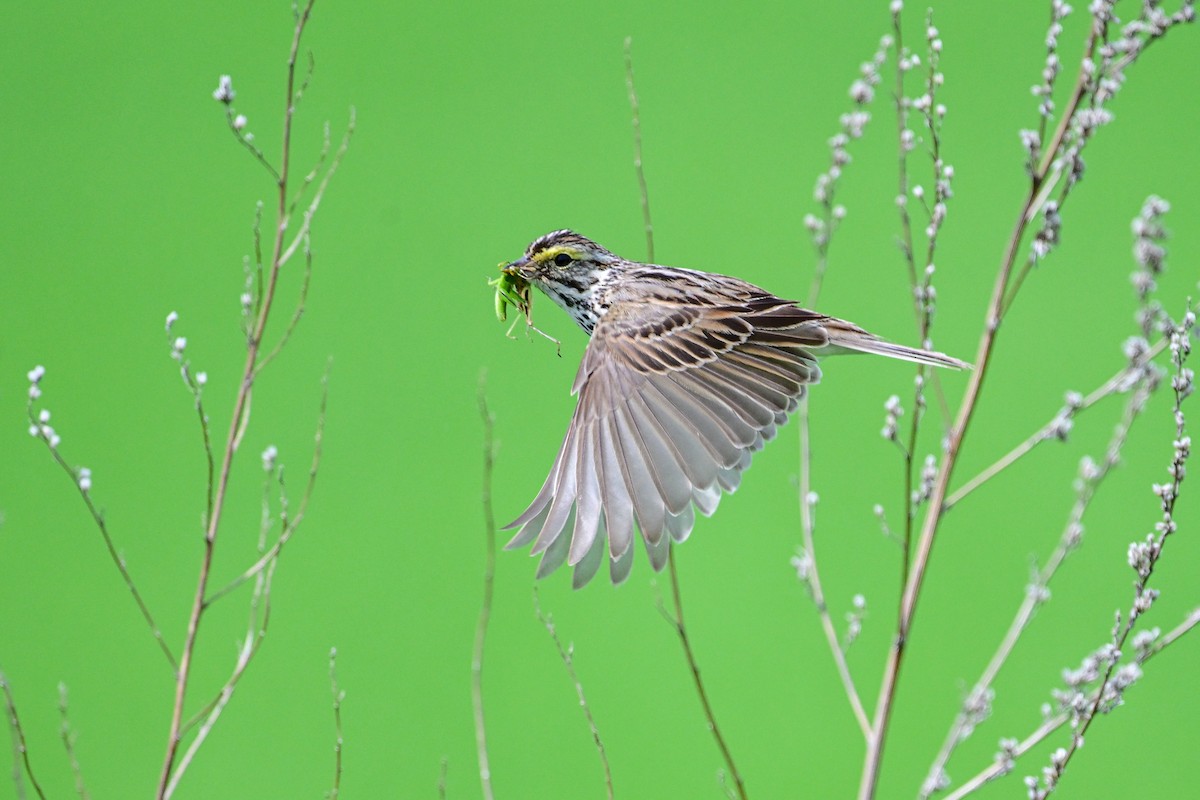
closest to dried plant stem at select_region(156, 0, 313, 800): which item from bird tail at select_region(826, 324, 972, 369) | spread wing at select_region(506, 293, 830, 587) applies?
spread wing at select_region(506, 293, 830, 587)

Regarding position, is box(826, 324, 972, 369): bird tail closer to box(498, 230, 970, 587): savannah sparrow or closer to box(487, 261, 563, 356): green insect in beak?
box(498, 230, 970, 587): savannah sparrow

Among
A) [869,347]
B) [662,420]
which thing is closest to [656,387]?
[662,420]

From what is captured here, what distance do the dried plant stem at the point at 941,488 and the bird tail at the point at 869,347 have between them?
1.32 feet

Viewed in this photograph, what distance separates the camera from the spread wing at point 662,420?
→ 7.57 feet

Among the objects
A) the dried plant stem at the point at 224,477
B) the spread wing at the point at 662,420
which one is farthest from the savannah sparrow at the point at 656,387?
the dried plant stem at the point at 224,477

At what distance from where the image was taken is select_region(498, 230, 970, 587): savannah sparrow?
2.33 metres

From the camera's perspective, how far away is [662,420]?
257cm

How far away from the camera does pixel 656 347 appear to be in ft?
9.34

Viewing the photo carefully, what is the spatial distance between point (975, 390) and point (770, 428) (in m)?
0.52

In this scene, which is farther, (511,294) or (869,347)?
(511,294)

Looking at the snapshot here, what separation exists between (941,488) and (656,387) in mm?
764

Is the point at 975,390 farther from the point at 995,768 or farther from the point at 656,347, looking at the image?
the point at 656,347

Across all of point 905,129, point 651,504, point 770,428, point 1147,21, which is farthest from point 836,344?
point 1147,21

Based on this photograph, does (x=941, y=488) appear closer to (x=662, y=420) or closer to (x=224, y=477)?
(x=662, y=420)
